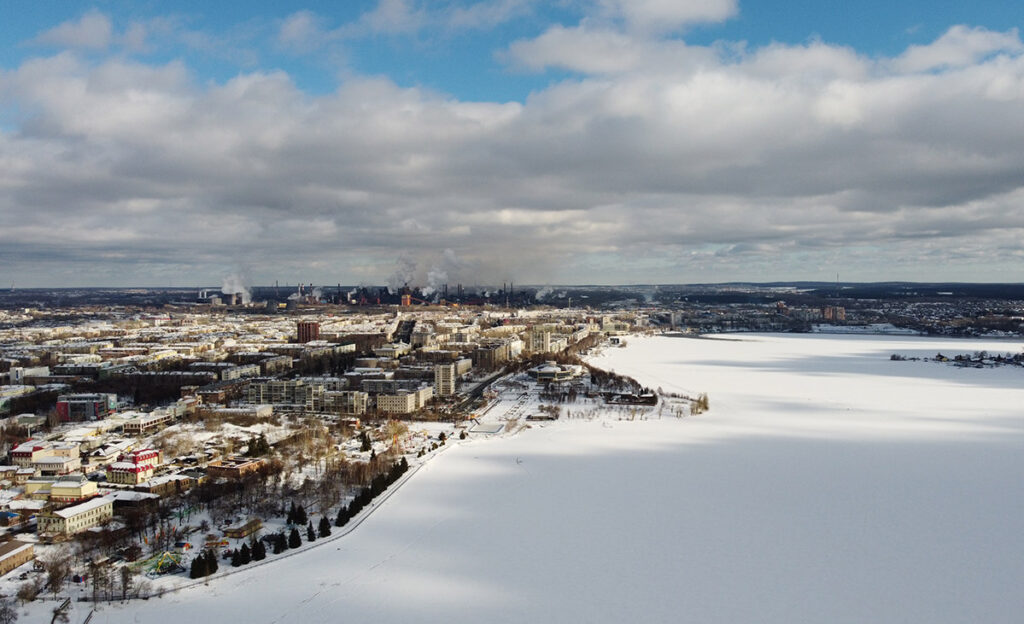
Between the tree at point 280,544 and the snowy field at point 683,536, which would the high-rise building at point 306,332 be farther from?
the tree at point 280,544

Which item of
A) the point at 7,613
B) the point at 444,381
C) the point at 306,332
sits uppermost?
the point at 306,332

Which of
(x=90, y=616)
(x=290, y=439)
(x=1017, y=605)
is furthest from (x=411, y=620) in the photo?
(x=290, y=439)

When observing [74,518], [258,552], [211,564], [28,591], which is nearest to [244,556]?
[258,552]

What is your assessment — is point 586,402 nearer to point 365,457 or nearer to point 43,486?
point 365,457

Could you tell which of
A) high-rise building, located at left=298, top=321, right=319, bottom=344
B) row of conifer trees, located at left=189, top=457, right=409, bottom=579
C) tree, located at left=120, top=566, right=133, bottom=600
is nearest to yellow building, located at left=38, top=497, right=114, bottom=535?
tree, located at left=120, top=566, right=133, bottom=600

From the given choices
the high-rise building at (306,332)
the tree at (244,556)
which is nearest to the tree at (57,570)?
the tree at (244,556)

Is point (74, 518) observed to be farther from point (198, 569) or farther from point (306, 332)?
point (306, 332)

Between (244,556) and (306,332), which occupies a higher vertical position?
(306,332)

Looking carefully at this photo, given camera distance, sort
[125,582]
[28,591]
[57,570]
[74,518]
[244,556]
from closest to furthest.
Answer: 1. [28,591]
2. [125,582]
3. [57,570]
4. [244,556]
5. [74,518]

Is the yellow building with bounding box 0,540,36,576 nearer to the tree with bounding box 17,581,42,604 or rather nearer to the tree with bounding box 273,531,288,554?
the tree with bounding box 17,581,42,604
